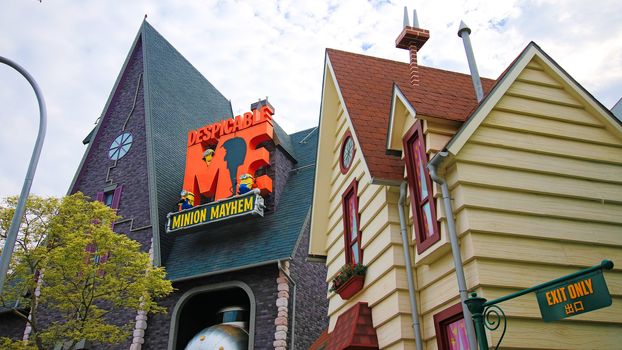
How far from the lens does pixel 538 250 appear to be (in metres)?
6.67

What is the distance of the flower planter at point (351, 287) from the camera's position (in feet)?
29.4

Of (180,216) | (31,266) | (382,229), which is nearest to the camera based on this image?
(382,229)

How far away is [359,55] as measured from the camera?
12.4 m

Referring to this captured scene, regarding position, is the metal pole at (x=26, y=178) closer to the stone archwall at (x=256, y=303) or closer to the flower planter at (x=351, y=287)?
the flower planter at (x=351, y=287)

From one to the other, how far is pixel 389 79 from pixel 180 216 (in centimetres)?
1173

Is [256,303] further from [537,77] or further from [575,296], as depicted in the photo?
[575,296]

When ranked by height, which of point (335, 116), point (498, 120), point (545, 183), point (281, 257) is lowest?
point (545, 183)

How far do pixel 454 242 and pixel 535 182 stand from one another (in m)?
1.67

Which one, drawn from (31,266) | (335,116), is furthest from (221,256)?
(335,116)

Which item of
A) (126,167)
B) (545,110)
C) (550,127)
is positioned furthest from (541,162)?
(126,167)

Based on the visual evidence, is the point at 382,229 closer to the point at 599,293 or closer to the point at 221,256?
the point at 599,293

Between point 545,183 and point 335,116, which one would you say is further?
point 335,116

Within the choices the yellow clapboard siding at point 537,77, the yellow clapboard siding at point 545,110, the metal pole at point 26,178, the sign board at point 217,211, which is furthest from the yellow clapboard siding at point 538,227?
the sign board at point 217,211

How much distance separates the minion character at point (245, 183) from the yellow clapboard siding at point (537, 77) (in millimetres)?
13359
